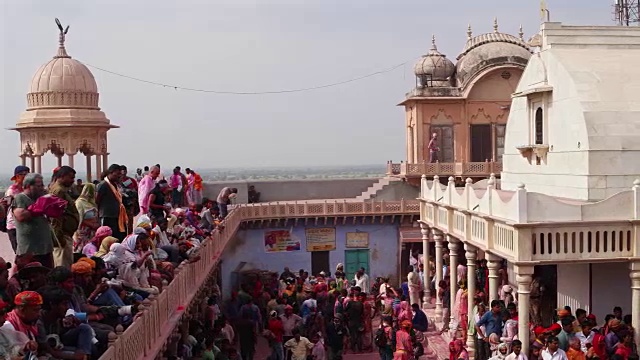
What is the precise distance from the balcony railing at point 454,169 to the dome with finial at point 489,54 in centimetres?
392

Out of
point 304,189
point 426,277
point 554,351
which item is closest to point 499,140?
point 304,189

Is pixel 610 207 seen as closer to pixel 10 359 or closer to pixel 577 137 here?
pixel 577 137

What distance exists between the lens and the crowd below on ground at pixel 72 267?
6.41 meters

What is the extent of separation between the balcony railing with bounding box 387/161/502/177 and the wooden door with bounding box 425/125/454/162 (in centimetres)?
89

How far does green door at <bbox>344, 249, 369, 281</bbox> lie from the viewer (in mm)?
32022

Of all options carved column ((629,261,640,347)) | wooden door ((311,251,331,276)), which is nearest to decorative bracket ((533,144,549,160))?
carved column ((629,261,640,347))

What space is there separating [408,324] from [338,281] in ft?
26.7

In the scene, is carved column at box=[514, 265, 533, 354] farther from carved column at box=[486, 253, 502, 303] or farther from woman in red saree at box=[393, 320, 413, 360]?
woman in red saree at box=[393, 320, 413, 360]

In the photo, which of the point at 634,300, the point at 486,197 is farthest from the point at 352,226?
the point at 634,300

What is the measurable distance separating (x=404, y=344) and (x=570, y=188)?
220 inches

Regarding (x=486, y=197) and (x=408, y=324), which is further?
(x=486, y=197)

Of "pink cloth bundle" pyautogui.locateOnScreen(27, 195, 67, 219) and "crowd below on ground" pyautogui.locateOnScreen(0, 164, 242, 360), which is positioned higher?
"pink cloth bundle" pyautogui.locateOnScreen(27, 195, 67, 219)

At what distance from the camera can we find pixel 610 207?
13.9 meters

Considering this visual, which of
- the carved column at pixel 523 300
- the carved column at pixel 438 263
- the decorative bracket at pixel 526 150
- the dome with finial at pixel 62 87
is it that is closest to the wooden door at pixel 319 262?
the carved column at pixel 438 263
